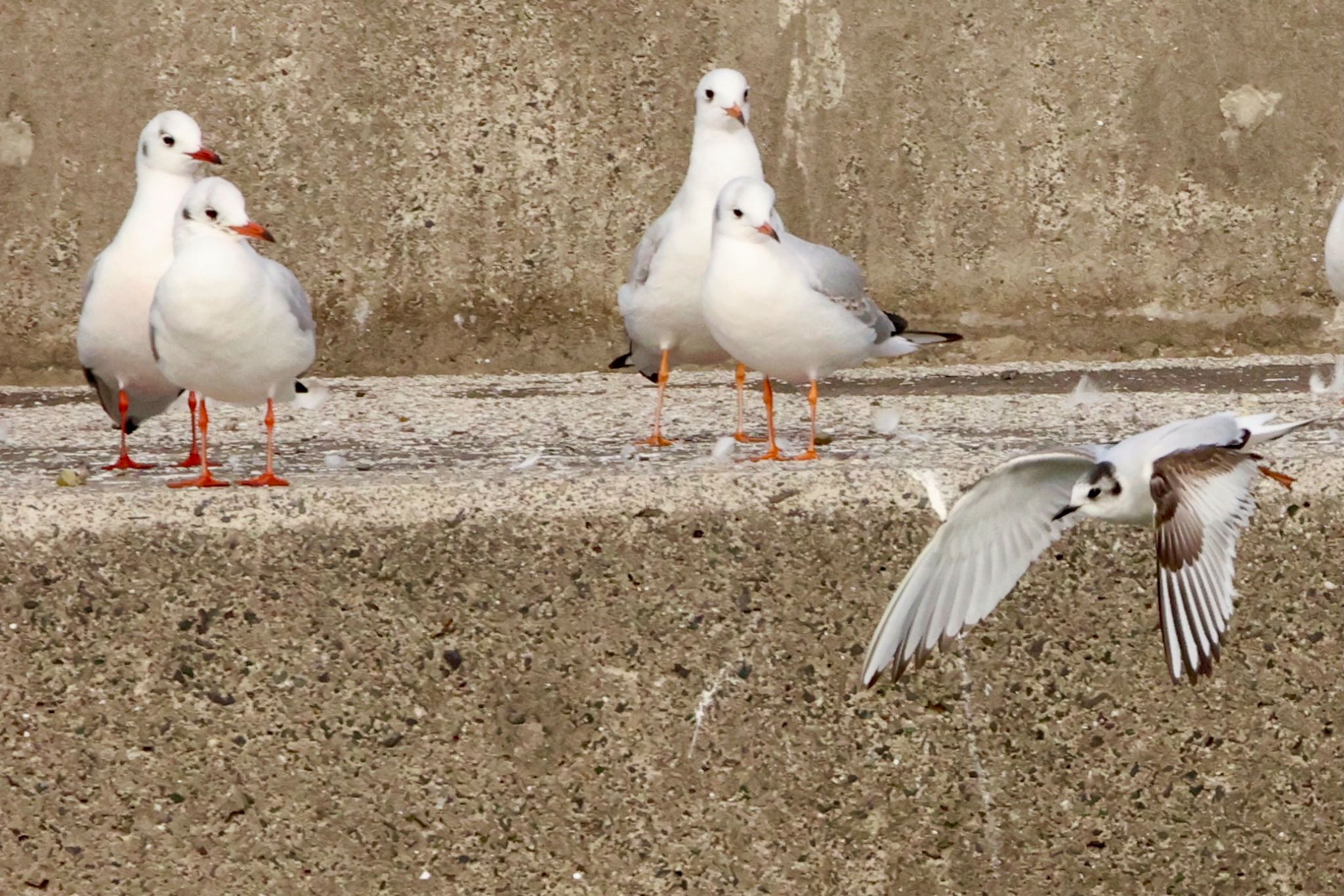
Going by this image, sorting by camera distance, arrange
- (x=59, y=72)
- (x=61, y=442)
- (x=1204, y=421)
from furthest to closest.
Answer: (x=59, y=72) → (x=61, y=442) → (x=1204, y=421)

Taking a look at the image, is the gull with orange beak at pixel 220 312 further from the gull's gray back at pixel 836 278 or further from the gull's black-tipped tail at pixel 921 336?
the gull's black-tipped tail at pixel 921 336

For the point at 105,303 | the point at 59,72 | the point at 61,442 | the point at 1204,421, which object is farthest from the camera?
the point at 59,72

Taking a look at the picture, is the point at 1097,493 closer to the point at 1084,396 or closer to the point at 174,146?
the point at 174,146

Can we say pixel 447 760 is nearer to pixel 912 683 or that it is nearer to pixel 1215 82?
pixel 912 683

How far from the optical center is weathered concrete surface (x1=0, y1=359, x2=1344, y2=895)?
3400 mm

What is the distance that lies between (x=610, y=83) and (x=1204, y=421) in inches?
147

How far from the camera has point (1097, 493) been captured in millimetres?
2924

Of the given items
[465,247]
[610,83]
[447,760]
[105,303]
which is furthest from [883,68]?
[447,760]

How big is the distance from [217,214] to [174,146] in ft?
2.14

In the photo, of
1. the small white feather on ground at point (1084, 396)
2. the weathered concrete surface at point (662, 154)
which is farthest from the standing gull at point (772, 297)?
the weathered concrete surface at point (662, 154)

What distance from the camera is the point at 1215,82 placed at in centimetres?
657

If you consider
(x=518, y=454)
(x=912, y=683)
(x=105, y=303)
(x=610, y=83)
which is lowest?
(x=912, y=683)

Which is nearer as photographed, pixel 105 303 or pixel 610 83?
pixel 105 303

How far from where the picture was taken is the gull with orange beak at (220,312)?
11.6 ft
